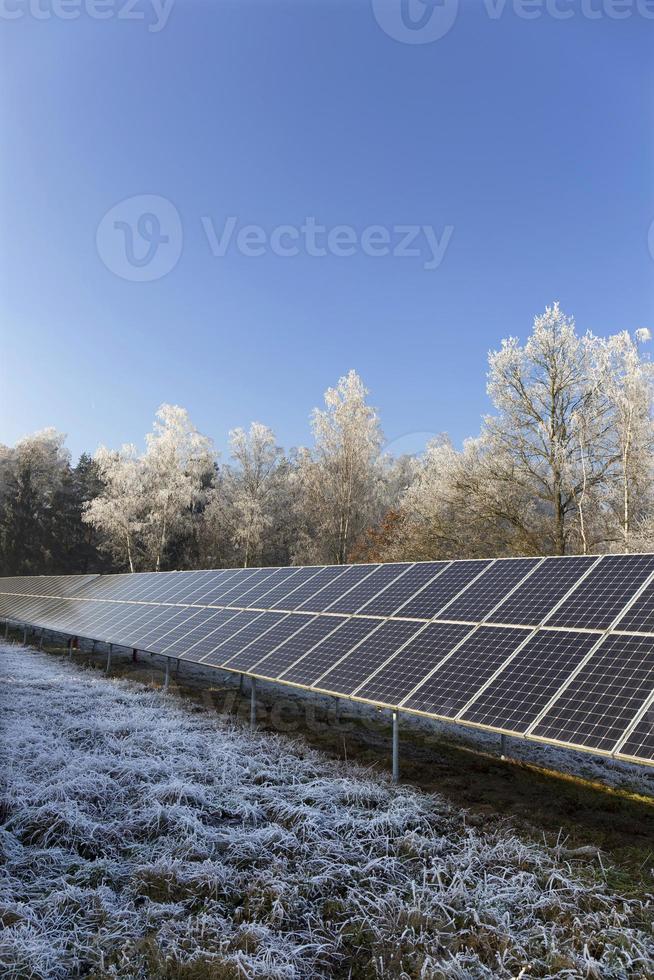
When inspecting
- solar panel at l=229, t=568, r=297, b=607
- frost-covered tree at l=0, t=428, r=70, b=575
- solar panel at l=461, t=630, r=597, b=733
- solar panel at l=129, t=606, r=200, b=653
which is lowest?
solar panel at l=129, t=606, r=200, b=653

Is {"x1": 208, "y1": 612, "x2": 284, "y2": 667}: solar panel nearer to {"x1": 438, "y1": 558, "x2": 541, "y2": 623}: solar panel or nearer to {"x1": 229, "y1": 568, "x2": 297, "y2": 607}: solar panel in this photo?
{"x1": 229, "y1": 568, "x2": 297, "y2": 607}: solar panel

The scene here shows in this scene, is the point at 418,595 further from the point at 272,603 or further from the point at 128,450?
the point at 128,450

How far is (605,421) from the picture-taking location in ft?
82.1

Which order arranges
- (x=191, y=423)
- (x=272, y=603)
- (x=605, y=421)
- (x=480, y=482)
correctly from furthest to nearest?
(x=191, y=423) → (x=480, y=482) → (x=605, y=421) → (x=272, y=603)

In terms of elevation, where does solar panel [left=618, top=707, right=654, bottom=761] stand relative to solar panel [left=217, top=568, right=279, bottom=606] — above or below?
below

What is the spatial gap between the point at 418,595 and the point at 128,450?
4392 centimetres

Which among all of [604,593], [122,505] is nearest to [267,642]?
[604,593]

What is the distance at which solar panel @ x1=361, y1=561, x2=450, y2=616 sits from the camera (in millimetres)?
12211

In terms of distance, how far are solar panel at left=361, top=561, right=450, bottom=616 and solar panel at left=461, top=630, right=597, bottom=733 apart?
3502 mm

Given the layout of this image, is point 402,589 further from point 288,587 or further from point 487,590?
point 288,587

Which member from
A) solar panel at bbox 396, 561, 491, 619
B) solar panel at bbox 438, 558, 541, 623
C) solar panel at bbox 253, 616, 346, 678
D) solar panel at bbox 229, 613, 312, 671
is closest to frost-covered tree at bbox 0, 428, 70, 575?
solar panel at bbox 229, 613, 312, 671

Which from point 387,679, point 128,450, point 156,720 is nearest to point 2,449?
point 128,450

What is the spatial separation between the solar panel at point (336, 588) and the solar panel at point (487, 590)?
133 inches

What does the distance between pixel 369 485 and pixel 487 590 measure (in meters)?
28.2
